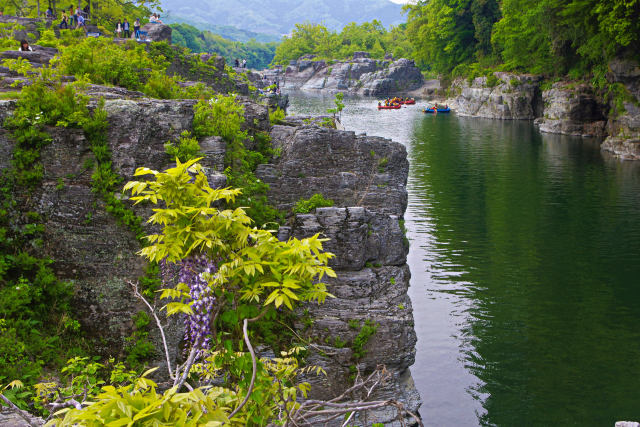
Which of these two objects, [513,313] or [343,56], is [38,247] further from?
[343,56]

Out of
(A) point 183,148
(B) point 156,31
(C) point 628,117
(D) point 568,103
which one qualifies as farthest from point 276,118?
(D) point 568,103

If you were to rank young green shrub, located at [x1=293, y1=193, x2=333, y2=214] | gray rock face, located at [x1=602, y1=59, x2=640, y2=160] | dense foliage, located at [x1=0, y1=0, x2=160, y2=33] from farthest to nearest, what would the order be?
gray rock face, located at [x1=602, y1=59, x2=640, y2=160] < dense foliage, located at [x1=0, y1=0, x2=160, y2=33] < young green shrub, located at [x1=293, y1=193, x2=333, y2=214]

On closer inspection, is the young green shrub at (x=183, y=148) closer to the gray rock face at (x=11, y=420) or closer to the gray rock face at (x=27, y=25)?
the gray rock face at (x=11, y=420)

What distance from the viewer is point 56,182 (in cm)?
1423

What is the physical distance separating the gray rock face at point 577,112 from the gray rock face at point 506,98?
1129cm

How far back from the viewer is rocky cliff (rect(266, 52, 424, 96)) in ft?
429

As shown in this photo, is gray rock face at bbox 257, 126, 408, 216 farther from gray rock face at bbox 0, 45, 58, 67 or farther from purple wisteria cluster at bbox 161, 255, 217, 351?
purple wisteria cluster at bbox 161, 255, 217, 351

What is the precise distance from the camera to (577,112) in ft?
201

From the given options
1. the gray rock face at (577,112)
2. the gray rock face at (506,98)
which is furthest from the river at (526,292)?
the gray rock face at (506,98)

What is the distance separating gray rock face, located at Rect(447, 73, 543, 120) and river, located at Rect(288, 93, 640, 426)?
32.2 meters

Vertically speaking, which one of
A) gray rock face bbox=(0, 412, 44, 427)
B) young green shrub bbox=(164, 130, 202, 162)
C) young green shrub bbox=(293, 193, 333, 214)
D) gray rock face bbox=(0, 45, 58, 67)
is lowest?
gray rock face bbox=(0, 412, 44, 427)

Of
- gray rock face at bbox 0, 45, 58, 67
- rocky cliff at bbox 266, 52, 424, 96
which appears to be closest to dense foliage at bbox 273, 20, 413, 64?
rocky cliff at bbox 266, 52, 424, 96

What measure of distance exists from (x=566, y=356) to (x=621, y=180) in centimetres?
2719

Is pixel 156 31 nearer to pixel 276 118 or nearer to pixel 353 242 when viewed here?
pixel 276 118
